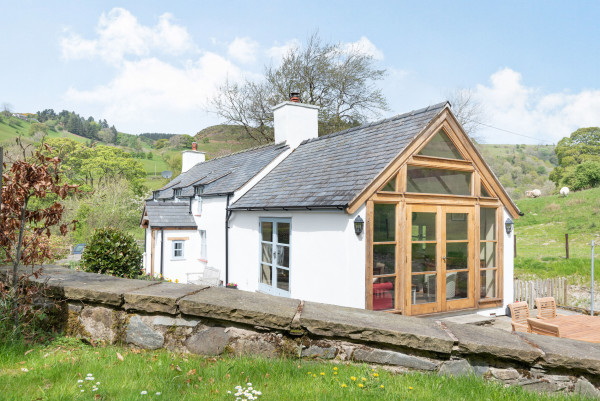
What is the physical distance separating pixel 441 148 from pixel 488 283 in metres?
3.86

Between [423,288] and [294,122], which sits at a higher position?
[294,122]

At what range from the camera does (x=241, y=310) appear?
3328 millimetres

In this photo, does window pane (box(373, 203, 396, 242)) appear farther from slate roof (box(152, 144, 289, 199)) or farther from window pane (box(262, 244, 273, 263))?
slate roof (box(152, 144, 289, 199))

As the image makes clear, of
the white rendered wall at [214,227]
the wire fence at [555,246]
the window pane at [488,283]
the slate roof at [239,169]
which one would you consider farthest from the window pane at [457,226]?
the wire fence at [555,246]

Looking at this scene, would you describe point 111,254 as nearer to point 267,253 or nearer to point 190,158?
point 267,253

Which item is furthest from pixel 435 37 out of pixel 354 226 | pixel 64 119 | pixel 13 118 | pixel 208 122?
pixel 64 119

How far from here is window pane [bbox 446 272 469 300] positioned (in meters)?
9.05

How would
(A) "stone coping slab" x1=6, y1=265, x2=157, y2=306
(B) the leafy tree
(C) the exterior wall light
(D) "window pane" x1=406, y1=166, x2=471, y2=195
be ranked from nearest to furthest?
1. (A) "stone coping slab" x1=6, y1=265, x2=157, y2=306
2. (C) the exterior wall light
3. (D) "window pane" x1=406, y1=166, x2=471, y2=195
4. (B) the leafy tree

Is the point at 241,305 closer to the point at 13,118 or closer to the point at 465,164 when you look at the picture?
the point at 465,164

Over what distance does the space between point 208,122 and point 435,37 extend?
21.6 m

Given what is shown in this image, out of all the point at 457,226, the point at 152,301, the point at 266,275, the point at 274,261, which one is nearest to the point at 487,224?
Result: the point at 457,226

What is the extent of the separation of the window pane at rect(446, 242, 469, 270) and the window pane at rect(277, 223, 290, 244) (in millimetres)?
4138

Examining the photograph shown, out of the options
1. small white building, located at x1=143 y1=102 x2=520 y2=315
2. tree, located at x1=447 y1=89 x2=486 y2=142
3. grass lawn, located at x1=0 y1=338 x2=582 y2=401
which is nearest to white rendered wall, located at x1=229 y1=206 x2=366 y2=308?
small white building, located at x1=143 y1=102 x2=520 y2=315

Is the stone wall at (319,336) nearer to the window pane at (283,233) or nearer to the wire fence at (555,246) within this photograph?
the window pane at (283,233)
